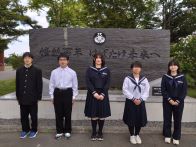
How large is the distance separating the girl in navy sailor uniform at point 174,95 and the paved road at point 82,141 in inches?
11.3

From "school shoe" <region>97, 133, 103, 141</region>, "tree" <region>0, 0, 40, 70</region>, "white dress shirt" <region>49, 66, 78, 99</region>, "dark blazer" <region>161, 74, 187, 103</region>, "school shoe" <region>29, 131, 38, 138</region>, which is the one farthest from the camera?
"tree" <region>0, 0, 40, 70</region>

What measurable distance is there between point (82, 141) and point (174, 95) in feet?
5.97

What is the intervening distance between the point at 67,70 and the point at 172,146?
2.27 meters

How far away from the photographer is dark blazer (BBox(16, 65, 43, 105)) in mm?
5969

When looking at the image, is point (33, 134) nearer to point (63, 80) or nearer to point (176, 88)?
point (63, 80)

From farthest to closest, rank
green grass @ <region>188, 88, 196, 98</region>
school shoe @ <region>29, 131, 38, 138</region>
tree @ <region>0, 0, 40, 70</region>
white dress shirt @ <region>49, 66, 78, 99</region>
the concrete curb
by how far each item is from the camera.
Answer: tree @ <region>0, 0, 40, 70</region> < green grass @ <region>188, 88, 196, 98</region> < the concrete curb < school shoe @ <region>29, 131, 38, 138</region> < white dress shirt @ <region>49, 66, 78, 99</region>

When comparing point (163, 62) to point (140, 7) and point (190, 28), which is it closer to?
point (140, 7)

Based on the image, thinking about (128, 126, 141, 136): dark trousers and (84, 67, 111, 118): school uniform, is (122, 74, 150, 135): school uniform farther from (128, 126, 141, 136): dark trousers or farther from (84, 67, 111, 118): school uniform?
(84, 67, 111, 118): school uniform

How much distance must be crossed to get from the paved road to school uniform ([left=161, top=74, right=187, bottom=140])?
0.99ft

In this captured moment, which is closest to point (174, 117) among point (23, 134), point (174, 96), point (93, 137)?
point (174, 96)

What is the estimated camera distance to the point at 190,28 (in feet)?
81.5

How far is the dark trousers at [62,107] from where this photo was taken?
5.94 m

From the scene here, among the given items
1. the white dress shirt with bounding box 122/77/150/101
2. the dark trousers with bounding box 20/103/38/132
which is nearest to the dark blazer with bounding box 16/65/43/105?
the dark trousers with bounding box 20/103/38/132

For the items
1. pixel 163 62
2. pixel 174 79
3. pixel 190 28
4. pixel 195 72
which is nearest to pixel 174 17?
pixel 190 28
